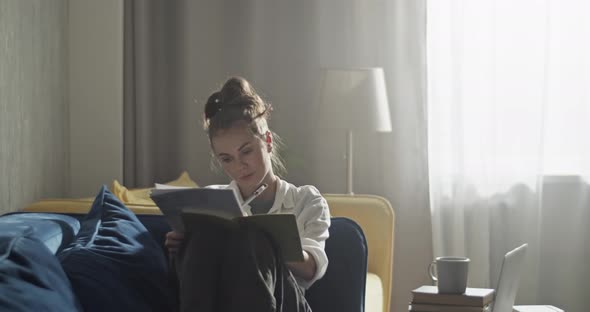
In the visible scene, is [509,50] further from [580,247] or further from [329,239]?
[329,239]

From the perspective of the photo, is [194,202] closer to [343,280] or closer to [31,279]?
[343,280]

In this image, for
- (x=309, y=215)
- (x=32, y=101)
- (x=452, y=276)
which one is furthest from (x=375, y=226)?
(x=32, y=101)

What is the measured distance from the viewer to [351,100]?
398 centimetres

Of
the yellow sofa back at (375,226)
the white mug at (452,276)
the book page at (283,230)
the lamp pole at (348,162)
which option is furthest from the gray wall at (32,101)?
the white mug at (452,276)

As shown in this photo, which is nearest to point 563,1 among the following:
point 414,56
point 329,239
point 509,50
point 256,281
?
point 509,50

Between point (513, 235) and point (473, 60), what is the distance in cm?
90

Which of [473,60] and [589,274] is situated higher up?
[473,60]

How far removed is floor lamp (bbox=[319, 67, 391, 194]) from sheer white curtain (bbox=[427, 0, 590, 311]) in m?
0.54

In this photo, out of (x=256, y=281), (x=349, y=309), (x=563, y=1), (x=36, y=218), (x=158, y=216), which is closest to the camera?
(x=256, y=281)

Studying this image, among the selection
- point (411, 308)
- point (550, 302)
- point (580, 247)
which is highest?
point (411, 308)

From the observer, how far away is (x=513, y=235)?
4438mm

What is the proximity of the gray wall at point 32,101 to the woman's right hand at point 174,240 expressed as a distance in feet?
5.21

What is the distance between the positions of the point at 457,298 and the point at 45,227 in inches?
37.6

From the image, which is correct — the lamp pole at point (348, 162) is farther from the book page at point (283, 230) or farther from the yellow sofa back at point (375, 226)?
the book page at point (283, 230)
